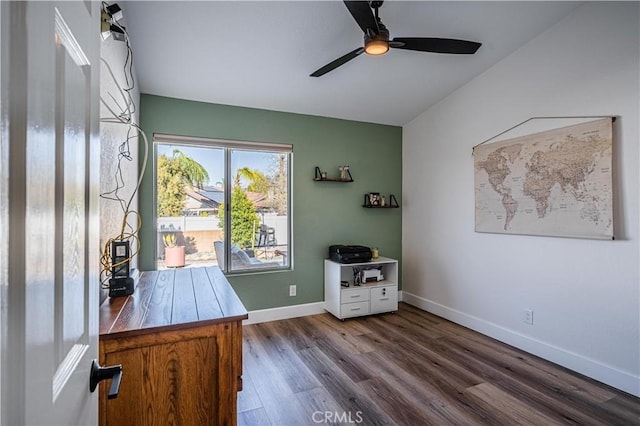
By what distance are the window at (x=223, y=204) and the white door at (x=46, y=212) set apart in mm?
2530

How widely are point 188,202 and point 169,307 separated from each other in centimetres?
199

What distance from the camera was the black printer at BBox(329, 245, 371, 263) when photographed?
3.53 metres

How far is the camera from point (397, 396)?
2.12m

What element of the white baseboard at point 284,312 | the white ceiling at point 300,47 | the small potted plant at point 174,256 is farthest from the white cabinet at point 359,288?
the white ceiling at point 300,47

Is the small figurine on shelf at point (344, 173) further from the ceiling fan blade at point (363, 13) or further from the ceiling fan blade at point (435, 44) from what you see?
the ceiling fan blade at point (363, 13)

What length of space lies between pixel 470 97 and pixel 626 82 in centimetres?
128

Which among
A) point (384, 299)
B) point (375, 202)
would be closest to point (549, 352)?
point (384, 299)

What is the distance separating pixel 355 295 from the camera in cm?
352

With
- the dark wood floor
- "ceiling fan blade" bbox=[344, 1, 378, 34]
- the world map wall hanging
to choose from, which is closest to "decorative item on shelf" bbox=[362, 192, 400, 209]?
the world map wall hanging

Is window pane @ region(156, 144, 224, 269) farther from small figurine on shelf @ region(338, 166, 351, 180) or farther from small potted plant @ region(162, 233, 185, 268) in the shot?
small figurine on shelf @ region(338, 166, 351, 180)

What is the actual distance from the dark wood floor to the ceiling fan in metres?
2.32

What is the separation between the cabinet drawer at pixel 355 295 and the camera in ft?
11.4

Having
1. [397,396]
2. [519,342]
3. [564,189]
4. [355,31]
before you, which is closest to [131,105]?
[355,31]

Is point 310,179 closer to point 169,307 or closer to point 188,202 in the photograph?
point 188,202
